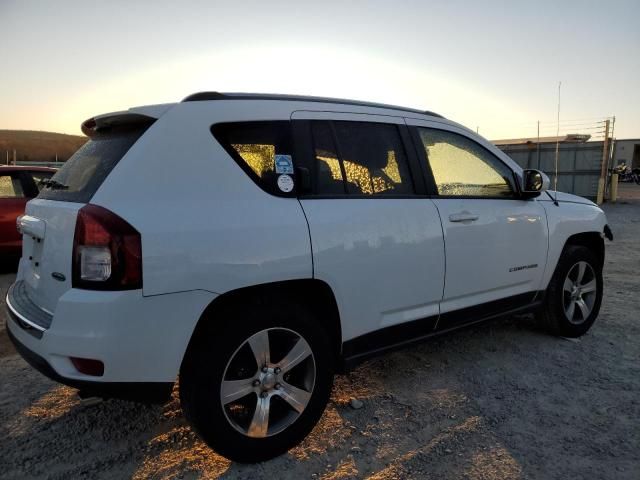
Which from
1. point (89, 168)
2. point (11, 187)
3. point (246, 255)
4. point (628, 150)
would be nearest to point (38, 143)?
point (628, 150)

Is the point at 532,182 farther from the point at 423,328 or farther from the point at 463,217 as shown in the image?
the point at 423,328

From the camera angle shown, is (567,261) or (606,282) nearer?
(567,261)

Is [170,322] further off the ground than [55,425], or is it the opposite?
[170,322]

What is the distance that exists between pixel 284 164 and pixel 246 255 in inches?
23.0

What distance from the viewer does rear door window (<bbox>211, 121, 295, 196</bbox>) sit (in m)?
2.45

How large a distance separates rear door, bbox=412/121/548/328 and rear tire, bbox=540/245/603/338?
335mm

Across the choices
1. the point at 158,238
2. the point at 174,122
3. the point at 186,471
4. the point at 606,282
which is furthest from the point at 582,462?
the point at 606,282

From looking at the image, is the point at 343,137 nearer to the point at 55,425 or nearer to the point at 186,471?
the point at 186,471

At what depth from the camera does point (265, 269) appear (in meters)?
2.34

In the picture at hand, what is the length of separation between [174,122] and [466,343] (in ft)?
10.1

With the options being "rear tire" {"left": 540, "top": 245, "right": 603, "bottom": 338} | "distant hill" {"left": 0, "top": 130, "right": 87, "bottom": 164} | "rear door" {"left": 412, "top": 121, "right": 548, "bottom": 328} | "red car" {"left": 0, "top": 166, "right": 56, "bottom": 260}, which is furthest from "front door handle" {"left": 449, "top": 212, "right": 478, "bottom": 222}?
"distant hill" {"left": 0, "top": 130, "right": 87, "bottom": 164}

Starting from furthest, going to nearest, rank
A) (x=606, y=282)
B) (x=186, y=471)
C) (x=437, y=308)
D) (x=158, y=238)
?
(x=606, y=282) → (x=437, y=308) → (x=186, y=471) → (x=158, y=238)

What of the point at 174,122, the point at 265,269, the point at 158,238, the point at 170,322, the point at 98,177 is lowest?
the point at 170,322

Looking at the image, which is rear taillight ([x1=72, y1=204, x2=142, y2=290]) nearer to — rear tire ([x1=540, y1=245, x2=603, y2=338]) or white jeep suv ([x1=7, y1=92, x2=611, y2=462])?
white jeep suv ([x1=7, y1=92, x2=611, y2=462])
